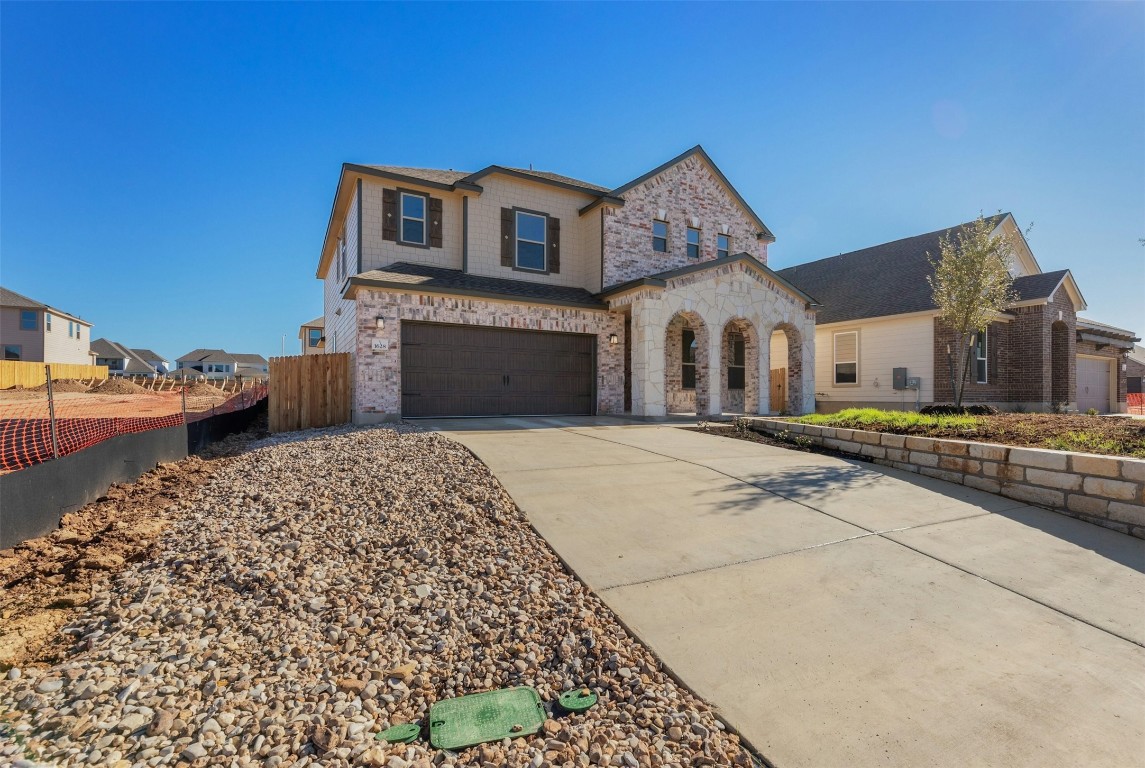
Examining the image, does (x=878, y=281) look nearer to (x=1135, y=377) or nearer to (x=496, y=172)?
(x=496, y=172)

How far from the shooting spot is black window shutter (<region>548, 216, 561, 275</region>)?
527 inches

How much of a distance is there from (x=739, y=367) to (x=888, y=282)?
6252 mm

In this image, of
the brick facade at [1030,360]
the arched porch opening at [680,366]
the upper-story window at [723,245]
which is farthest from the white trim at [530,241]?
the brick facade at [1030,360]

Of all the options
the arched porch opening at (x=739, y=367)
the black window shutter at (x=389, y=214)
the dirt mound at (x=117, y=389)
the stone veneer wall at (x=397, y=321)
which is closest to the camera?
the stone veneer wall at (x=397, y=321)

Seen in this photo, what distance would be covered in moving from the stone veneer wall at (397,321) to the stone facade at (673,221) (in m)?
2.35

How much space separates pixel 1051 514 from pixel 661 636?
4458mm

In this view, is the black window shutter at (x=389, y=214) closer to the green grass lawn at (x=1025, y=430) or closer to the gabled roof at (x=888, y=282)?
the green grass lawn at (x=1025, y=430)

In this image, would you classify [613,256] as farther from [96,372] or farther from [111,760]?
[96,372]

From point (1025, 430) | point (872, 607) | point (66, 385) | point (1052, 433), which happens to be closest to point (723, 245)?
point (1025, 430)

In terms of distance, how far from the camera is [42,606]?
2.73 metres

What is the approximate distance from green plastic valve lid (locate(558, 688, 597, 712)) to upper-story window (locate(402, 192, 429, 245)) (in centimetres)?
1143

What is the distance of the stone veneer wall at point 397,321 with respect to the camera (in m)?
10.2

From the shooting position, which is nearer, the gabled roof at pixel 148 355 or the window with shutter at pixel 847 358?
the window with shutter at pixel 847 358

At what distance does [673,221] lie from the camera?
47.9ft
